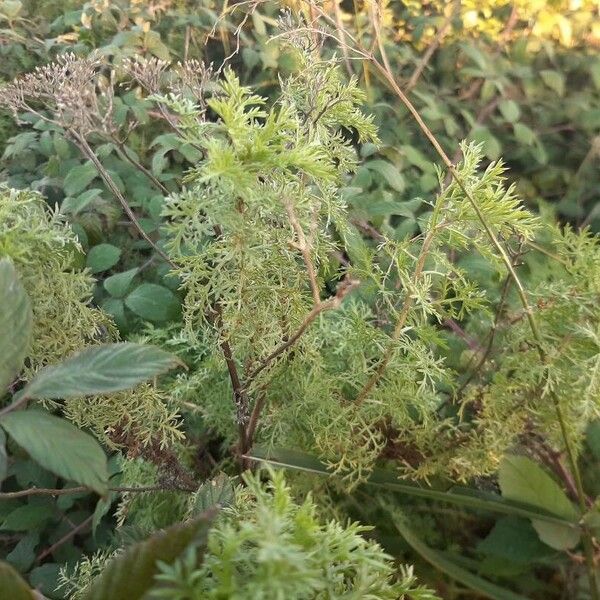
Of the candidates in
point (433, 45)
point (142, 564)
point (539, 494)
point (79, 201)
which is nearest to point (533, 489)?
point (539, 494)

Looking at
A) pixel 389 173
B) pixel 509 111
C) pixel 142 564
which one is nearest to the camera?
pixel 142 564

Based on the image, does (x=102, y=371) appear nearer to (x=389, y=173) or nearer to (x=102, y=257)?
(x=102, y=257)

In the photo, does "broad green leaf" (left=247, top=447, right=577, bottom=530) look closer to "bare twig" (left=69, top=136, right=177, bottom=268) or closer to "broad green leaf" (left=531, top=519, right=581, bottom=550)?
"broad green leaf" (left=531, top=519, right=581, bottom=550)

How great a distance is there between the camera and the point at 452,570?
57 centimetres

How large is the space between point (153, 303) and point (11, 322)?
0.28 meters

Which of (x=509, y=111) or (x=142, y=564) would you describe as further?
(x=509, y=111)

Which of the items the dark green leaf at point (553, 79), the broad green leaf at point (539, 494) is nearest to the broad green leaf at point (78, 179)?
the broad green leaf at point (539, 494)

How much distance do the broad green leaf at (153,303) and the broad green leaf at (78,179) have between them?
5.8 inches

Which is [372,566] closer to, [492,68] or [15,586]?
[15,586]

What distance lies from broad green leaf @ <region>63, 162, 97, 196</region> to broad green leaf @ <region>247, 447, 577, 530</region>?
1.15ft

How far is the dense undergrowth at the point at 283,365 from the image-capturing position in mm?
350

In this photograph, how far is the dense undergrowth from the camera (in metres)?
0.35

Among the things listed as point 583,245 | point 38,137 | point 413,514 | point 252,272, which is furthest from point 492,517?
point 38,137

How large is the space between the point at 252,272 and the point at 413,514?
0.32 m
